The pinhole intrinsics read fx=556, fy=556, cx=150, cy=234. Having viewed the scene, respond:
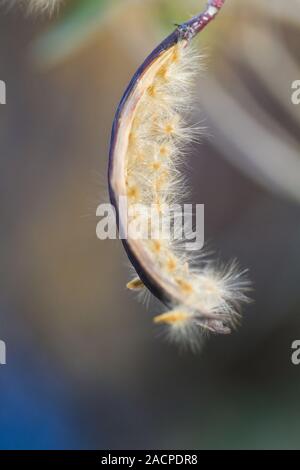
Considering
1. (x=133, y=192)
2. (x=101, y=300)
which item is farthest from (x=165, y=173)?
(x=101, y=300)

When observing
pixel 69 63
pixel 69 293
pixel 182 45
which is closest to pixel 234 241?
pixel 69 293

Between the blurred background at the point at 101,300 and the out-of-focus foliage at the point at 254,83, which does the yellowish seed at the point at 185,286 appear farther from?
the blurred background at the point at 101,300

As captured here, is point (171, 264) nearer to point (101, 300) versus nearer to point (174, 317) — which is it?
point (174, 317)

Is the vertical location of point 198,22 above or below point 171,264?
above

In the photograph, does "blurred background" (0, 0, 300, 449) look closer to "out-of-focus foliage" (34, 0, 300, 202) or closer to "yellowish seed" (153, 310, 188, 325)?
"out-of-focus foliage" (34, 0, 300, 202)

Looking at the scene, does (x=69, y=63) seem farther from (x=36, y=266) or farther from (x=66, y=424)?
(x=66, y=424)

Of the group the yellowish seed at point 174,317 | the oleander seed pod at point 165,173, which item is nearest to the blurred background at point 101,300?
the oleander seed pod at point 165,173
